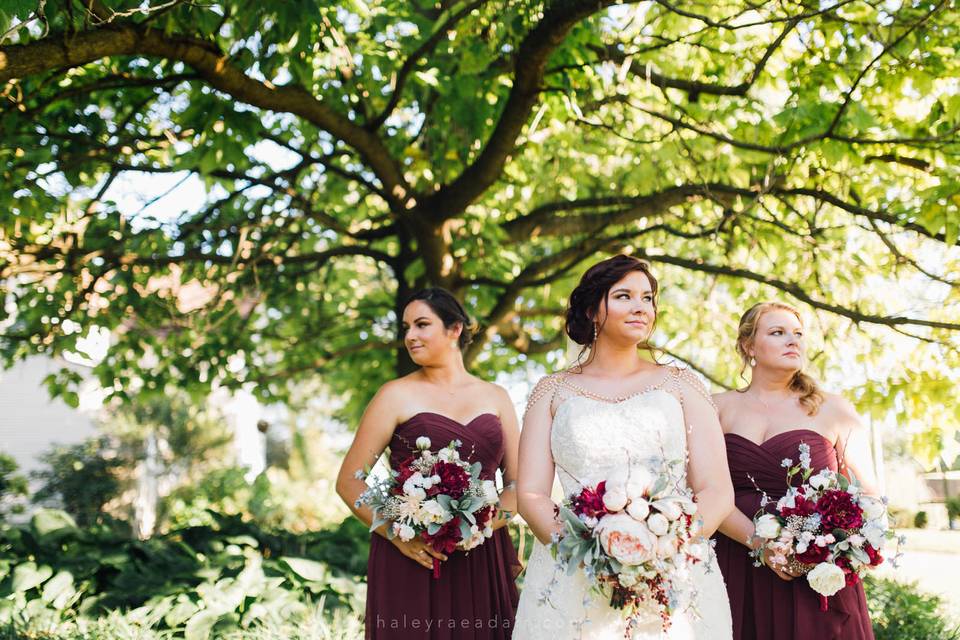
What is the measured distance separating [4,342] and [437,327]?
554 cm

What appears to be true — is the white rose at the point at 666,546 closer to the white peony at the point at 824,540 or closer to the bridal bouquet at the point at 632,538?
the bridal bouquet at the point at 632,538

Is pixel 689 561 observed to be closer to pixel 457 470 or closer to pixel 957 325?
pixel 457 470

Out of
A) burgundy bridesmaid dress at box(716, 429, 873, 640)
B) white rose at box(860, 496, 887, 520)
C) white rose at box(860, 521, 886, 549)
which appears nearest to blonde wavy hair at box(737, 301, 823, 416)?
burgundy bridesmaid dress at box(716, 429, 873, 640)

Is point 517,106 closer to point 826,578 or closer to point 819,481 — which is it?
point 819,481

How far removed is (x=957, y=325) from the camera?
19.4 ft

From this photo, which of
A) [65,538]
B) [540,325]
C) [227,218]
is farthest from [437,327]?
[540,325]

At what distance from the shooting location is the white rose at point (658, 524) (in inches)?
119

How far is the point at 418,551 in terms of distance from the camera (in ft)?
15.1

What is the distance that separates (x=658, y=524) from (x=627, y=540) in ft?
0.41

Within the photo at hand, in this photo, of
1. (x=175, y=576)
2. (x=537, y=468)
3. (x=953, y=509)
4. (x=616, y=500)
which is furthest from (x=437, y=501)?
(x=953, y=509)

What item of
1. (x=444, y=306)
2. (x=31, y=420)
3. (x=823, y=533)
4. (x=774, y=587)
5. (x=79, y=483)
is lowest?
(x=774, y=587)

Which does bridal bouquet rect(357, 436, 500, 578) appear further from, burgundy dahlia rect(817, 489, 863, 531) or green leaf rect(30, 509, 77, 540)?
green leaf rect(30, 509, 77, 540)

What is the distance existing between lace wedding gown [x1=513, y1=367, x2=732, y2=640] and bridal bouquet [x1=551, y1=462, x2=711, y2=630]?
23cm

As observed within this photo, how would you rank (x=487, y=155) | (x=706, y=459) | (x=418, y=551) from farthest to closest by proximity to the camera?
(x=487, y=155) → (x=418, y=551) → (x=706, y=459)
